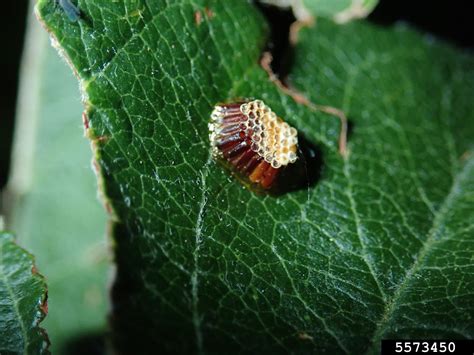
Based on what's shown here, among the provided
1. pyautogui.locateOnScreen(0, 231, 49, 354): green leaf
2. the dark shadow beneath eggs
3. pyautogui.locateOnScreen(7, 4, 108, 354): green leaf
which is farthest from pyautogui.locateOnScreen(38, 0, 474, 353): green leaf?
pyautogui.locateOnScreen(7, 4, 108, 354): green leaf

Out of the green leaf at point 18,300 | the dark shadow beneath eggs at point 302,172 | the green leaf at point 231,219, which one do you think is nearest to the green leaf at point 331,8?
the green leaf at point 231,219

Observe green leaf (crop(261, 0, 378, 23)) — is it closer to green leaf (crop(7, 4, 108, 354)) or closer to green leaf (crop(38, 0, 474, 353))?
green leaf (crop(38, 0, 474, 353))

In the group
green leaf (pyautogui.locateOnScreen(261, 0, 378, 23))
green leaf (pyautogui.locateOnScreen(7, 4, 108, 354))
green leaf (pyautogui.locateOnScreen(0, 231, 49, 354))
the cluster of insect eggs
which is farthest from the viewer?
green leaf (pyautogui.locateOnScreen(7, 4, 108, 354))

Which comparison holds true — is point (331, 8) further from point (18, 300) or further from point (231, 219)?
point (18, 300)

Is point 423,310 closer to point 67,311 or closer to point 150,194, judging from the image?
point 150,194

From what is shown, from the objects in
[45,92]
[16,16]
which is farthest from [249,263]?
[16,16]

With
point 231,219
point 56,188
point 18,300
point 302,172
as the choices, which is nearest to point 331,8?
point 302,172
